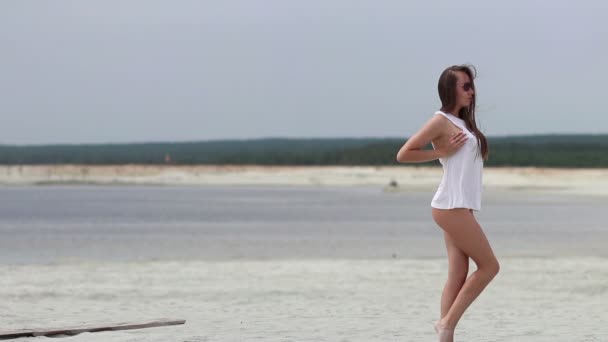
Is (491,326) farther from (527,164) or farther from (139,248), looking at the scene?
(527,164)

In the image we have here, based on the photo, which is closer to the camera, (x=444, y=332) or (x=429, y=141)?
(x=429, y=141)

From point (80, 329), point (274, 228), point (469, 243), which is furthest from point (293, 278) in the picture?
point (274, 228)

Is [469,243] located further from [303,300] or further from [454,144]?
[303,300]

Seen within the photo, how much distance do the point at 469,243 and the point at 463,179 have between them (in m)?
0.31

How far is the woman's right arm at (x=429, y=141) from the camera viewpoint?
5758mm

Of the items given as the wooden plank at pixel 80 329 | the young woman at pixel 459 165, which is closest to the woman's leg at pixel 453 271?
the young woman at pixel 459 165

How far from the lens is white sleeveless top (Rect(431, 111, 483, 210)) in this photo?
5.74 meters

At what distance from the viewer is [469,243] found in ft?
18.9

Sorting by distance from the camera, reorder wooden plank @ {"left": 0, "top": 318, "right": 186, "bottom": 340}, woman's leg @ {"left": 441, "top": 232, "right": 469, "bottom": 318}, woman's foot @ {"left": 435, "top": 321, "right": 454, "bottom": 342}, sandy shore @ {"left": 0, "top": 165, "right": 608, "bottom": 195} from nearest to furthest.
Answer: woman's leg @ {"left": 441, "top": 232, "right": 469, "bottom": 318}
woman's foot @ {"left": 435, "top": 321, "right": 454, "bottom": 342}
wooden plank @ {"left": 0, "top": 318, "right": 186, "bottom": 340}
sandy shore @ {"left": 0, "top": 165, "right": 608, "bottom": 195}

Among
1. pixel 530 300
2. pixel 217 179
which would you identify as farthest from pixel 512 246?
pixel 217 179

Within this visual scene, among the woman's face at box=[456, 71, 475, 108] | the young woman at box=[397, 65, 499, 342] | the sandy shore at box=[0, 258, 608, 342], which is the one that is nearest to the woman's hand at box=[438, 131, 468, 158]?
the young woman at box=[397, 65, 499, 342]

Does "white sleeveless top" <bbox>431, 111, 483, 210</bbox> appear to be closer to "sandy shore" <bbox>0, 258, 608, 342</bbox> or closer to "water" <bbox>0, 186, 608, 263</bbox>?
"sandy shore" <bbox>0, 258, 608, 342</bbox>

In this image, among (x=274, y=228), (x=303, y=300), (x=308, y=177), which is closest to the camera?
(x=303, y=300)

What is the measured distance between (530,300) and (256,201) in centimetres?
2924
